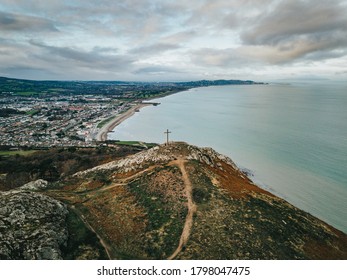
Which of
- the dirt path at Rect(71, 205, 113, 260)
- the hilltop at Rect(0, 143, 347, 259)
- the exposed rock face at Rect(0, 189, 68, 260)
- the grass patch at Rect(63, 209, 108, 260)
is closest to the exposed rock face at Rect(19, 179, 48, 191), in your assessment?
→ the hilltop at Rect(0, 143, 347, 259)

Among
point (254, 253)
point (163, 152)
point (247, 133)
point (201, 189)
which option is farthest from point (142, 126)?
point (254, 253)

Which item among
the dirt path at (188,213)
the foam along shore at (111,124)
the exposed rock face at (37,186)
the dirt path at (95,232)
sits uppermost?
the dirt path at (188,213)

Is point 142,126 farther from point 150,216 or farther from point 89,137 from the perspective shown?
point 150,216

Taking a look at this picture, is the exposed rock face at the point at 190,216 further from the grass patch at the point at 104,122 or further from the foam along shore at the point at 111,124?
the grass patch at the point at 104,122

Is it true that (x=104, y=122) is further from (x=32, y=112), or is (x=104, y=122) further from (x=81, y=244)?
(x=81, y=244)

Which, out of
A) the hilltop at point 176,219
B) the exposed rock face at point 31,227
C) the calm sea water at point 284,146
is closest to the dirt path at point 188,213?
the hilltop at point 176,219

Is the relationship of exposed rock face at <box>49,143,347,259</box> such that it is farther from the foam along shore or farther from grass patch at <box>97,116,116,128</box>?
grass patch at <box>97,116,116,128</box>
